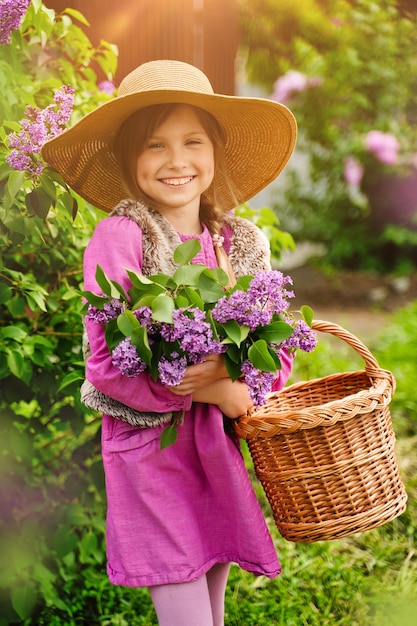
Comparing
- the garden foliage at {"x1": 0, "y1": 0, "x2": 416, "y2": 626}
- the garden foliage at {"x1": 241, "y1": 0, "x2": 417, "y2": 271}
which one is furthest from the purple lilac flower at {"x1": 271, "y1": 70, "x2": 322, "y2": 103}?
the garden foliage at {"x1": 0, "y1": 0, "x2": 416, "y2": 626}

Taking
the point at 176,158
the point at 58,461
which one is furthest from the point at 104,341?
the point at 58,461

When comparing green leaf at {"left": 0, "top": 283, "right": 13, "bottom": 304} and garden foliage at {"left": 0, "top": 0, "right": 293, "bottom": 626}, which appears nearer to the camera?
green leaf at {"left": 0, "top": 283, "right": 13, "bottom": 304}

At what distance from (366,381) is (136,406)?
737 mm

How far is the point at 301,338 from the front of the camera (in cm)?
169

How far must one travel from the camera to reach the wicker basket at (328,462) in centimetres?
182

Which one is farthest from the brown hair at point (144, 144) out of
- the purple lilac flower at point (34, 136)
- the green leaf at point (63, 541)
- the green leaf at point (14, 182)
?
the green leaf at point (63, 541)

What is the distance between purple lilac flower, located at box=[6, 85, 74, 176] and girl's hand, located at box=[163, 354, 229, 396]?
0.62m

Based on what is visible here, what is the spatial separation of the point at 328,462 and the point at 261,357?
398 millimetres

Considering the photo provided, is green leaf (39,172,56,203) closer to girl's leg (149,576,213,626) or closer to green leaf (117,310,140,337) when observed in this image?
green leaf (117,310,140,337)

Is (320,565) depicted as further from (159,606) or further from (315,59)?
(315,59)

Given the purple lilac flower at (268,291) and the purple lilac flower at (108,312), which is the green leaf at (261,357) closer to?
the purple lilac flower at (268,291)

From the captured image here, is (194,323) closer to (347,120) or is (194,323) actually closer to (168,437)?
(168,437)

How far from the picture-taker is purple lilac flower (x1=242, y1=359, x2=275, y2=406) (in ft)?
5.40

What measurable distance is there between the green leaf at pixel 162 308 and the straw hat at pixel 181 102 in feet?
1.73
